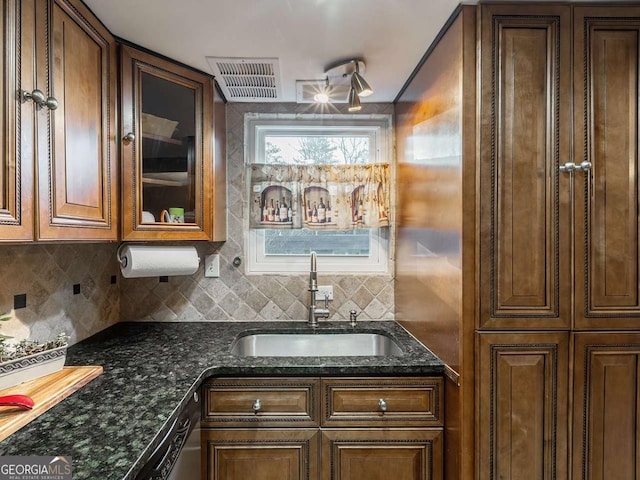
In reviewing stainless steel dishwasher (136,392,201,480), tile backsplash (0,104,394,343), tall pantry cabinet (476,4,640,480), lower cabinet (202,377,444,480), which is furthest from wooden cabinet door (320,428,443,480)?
tile backsplash (0,104,394,343)

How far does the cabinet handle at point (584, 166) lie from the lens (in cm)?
109

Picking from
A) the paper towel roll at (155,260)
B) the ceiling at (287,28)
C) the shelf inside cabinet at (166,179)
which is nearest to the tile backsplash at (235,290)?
the paper towel roll at (155,260)

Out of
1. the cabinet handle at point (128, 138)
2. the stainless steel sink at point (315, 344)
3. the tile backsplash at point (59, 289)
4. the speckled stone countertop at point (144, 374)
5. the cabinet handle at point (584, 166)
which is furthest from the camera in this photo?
the stainless steel sink at point (315, 344)

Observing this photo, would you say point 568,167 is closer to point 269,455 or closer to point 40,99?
point 269,455

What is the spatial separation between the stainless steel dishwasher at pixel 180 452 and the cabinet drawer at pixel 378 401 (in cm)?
46

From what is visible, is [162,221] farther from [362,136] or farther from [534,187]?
[534,187]

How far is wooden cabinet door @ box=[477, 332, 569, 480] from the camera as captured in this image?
1.12 metres

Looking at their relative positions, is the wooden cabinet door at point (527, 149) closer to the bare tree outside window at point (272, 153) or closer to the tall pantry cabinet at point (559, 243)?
the tall pantry cabinet at point (559, 243)

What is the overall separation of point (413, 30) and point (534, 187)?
→ 719 millimetres

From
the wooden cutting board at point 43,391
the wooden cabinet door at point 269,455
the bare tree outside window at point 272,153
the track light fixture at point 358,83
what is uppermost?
the track light fixture at point 358,83

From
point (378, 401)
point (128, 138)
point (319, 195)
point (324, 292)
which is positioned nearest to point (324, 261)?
point (324, 292)

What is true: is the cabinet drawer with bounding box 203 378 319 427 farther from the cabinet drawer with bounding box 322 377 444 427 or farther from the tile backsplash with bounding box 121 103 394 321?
the tile backsplash with bounding box 121 103 394 321

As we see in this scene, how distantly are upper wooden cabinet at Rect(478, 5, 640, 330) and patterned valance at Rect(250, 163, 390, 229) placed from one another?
842mm

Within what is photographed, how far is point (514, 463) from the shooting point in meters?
1.12
